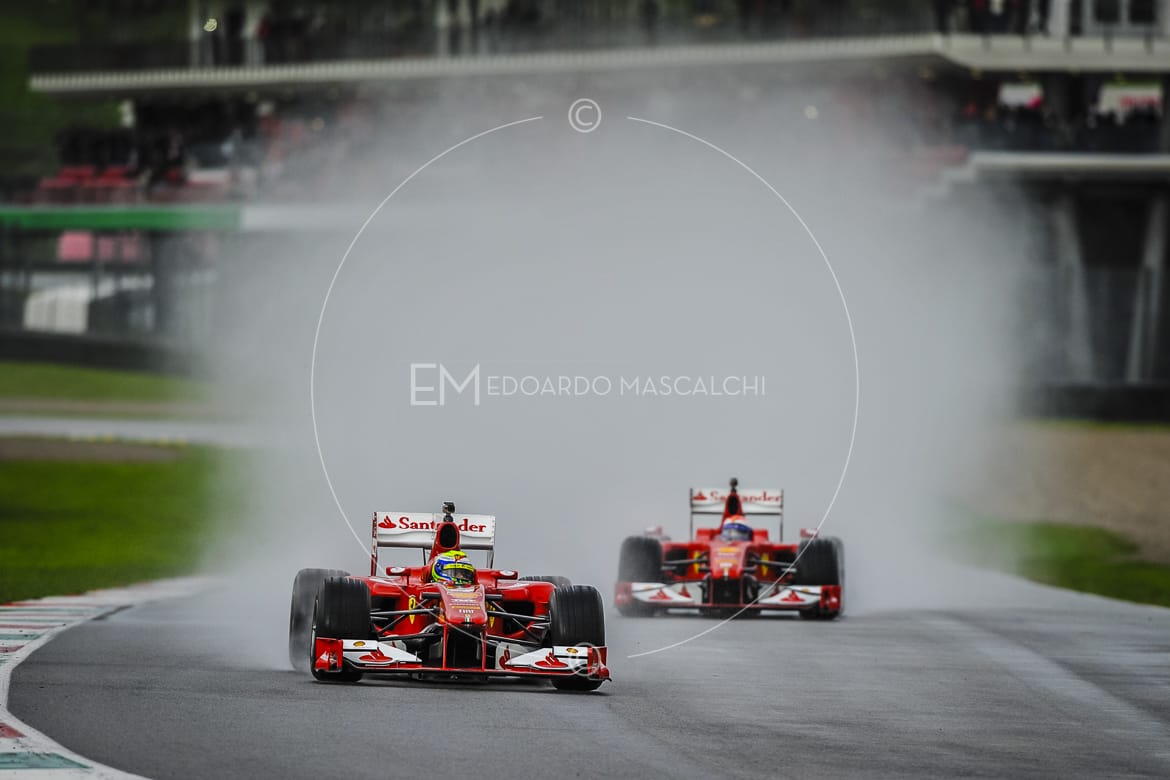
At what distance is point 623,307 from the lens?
2838cm

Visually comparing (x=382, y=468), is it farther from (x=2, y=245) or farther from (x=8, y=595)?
(x=2, y=245)

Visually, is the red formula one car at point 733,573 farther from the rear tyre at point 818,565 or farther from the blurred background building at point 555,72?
the blurred background building at point 555,72

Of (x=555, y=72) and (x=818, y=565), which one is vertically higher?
(x=555, y=72)

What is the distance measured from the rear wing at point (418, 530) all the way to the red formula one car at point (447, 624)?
0.41m

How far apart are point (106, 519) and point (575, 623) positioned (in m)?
21.0

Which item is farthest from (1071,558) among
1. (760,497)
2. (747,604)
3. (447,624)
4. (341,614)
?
(341,614)

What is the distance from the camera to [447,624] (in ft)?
42.8

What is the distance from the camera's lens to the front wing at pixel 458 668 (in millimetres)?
13016

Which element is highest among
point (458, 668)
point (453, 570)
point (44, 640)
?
point (453, 570)

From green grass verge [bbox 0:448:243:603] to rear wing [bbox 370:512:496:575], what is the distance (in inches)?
253

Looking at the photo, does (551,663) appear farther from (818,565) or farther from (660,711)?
(818,565)

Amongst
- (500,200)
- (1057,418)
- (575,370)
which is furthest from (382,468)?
(1057,418)

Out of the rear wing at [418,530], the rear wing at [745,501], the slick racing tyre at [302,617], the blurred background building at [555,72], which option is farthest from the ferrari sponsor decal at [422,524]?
the blurred background building at [555,72]

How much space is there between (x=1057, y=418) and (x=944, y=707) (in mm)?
30777
